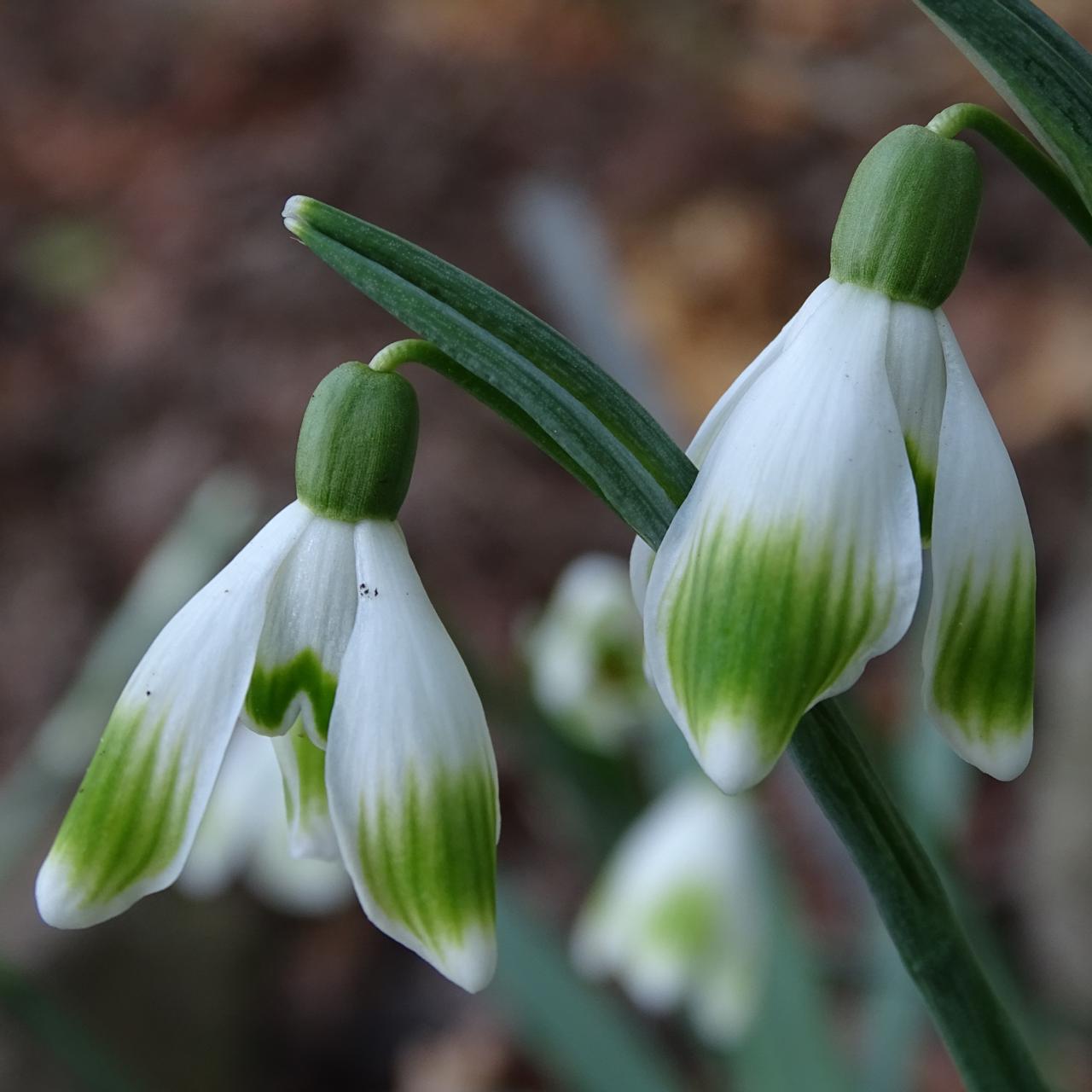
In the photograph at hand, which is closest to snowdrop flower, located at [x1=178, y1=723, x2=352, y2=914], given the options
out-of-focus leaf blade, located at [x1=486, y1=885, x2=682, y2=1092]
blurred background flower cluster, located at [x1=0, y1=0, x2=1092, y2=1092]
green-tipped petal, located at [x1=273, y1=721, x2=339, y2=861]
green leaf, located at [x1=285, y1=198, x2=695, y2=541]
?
blurred background flower cluster, located at [x1=0, y1=0, x2=1092, y2=1092]

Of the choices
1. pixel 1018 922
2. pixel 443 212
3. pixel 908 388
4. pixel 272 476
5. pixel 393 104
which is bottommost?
pixel 1018 922

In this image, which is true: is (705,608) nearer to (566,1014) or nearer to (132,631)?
(566,1014)

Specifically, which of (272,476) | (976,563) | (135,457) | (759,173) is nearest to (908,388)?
(976,563)

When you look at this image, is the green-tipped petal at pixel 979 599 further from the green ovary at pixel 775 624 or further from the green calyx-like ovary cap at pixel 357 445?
the green calyx-like ovary cap at pixel 357 445

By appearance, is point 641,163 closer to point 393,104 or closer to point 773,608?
point 393,104

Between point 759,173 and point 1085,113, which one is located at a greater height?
point 759,173

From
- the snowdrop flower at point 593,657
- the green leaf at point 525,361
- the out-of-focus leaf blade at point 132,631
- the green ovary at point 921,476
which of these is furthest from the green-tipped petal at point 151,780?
the out-of-focus leaf blade at point 132,631

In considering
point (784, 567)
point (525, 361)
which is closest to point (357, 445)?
point (525, 361)
